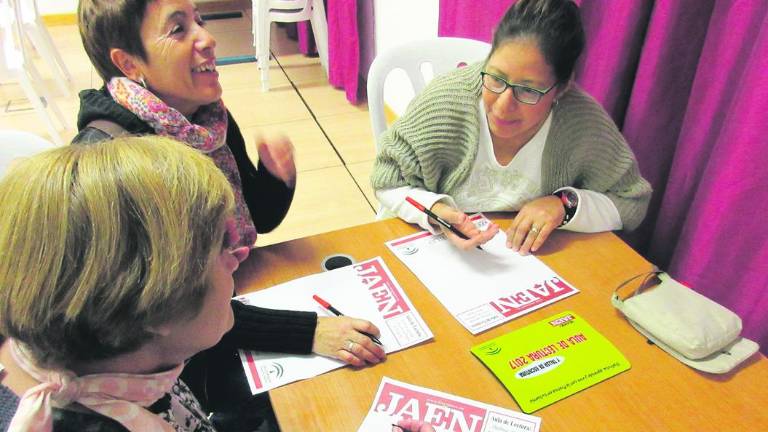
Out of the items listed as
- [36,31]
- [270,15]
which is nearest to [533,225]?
[270,15]

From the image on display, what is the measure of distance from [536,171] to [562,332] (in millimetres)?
473

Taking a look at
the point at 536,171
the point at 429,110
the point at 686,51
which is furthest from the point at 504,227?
the point at 686,51

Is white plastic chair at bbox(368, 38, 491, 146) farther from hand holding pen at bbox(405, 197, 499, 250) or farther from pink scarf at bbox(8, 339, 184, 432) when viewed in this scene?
pink scarf at bbox(8, 339, 184, 432)

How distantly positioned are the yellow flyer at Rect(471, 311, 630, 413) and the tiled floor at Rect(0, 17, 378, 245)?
153 cm

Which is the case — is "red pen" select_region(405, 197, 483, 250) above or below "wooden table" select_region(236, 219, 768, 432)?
above

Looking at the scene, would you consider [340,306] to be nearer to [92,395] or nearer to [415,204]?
[415,204]

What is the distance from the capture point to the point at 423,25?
2.65 m

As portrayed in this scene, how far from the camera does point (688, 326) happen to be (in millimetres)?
862

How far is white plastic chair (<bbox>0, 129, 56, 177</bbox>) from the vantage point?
110 cm

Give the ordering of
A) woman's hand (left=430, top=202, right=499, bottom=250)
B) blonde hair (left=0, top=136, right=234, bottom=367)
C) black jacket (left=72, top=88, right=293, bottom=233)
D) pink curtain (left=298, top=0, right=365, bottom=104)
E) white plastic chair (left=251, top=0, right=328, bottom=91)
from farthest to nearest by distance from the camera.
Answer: white plastic chair (left=251, top=0, right=328, bottom=91)
pink curtain (left=298, top=0, right=365, bottom=104)
black jacket (left=72, top=88, right=293, bottom=233)
woman's hand (left=430, top=202, right=499, bottom=250)
blonde hair (left=0, top=136, right=234, bottom=367)

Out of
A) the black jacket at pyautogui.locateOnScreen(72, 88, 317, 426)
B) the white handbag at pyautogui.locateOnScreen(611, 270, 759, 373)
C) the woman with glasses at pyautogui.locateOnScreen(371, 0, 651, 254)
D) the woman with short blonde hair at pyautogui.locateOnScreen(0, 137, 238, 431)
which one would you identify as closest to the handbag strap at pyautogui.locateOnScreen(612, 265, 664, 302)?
the white handbag at pyautogui.locateOnScreen(611, 270, 759, 373)

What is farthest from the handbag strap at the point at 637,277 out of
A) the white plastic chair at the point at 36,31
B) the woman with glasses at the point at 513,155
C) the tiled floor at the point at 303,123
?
the white plastic chair at the point at 36,31

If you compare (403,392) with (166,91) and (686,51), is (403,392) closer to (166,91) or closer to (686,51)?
(166,91)

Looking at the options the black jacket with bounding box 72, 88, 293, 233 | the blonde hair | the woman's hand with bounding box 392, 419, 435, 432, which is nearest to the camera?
the blonde hair
